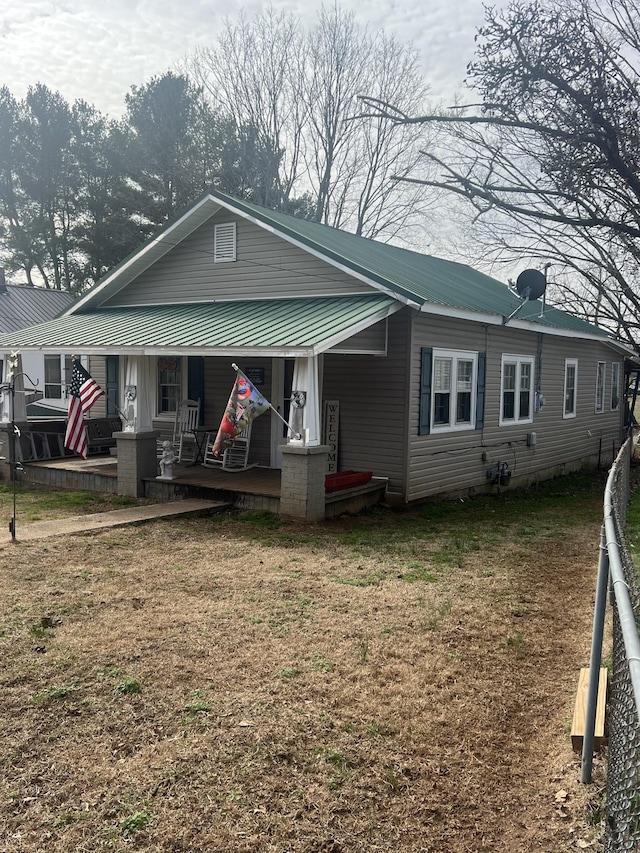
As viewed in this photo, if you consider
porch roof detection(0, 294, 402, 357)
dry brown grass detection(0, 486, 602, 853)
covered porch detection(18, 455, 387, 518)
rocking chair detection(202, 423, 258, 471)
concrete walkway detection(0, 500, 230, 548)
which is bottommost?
dry brown grass detection(0, 486, 602, 853)

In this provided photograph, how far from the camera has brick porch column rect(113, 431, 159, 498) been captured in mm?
11562

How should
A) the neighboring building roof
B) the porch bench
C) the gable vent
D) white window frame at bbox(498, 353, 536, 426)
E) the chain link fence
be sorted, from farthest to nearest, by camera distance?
the neighboring building roof, the porch bench, white window frame at bbox(498, 353, 536, 426), the gable vent, the chain link fence

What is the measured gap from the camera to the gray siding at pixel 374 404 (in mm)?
11148

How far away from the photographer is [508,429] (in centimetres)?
1445

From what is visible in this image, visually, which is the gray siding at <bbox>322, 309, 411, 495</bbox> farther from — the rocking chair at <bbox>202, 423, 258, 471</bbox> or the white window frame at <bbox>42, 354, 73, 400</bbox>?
the white window frame at <bbox>42, 354, 73, 400</bbox>

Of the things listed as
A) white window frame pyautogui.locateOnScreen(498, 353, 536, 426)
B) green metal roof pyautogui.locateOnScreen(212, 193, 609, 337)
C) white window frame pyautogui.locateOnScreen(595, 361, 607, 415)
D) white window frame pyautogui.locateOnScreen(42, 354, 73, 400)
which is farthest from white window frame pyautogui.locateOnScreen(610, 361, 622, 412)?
white window frame pyautogui.locateOnScreen(42, 354, 73, 400)

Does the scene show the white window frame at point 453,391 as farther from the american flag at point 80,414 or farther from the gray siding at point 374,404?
the american flag at point 80,414

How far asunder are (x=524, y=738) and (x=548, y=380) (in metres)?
13.2

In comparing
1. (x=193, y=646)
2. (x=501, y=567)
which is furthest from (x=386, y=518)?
(x=193, y=646)

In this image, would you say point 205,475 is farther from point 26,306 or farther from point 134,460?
point 26,306

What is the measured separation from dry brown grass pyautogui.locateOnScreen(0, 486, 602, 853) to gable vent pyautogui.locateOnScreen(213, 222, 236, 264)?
21.7ft

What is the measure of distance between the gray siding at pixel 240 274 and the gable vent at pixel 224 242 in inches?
3.5

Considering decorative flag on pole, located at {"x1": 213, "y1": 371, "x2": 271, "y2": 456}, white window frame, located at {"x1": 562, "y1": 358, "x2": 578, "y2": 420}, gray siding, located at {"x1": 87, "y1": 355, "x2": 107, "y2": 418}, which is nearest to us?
decorative flag on pole, located at {"x1": 213, "y1": 371, "x2": 271, "y2": 456}

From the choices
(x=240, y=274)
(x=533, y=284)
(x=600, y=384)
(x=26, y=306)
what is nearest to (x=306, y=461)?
(x=240, y=274)
